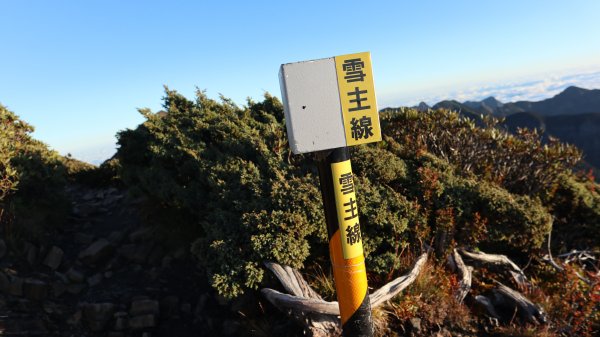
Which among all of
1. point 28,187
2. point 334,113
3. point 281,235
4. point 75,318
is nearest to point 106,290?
A: point 75,318

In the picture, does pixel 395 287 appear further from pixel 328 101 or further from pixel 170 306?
pixel 170 306

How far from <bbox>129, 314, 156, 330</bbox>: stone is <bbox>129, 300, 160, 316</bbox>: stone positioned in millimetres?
107

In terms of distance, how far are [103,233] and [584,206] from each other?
342 inches

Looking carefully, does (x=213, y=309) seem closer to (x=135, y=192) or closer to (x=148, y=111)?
(x=135, y=192)

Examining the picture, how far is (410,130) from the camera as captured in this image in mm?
7000

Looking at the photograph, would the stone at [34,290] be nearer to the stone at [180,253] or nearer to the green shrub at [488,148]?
the stone at [180,253]

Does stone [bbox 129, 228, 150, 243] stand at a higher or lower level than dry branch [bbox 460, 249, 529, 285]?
higher

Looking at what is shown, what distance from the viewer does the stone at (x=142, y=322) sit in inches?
178

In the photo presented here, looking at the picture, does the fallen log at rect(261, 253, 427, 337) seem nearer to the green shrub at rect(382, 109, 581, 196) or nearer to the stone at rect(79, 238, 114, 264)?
the green shrub at rect(382, 109, 581, 196)

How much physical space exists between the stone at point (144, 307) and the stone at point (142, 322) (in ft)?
0.35

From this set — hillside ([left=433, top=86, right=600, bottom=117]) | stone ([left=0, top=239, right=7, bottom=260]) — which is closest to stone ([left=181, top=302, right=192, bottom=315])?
stone ([left=0, top=239, right=7, bottom=260])

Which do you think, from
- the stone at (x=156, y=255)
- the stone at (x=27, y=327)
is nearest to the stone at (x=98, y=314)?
the stone at (x=27, y=327)

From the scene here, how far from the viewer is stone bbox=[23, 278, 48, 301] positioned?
15.8 feet

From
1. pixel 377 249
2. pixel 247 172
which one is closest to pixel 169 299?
pixel 247 172
